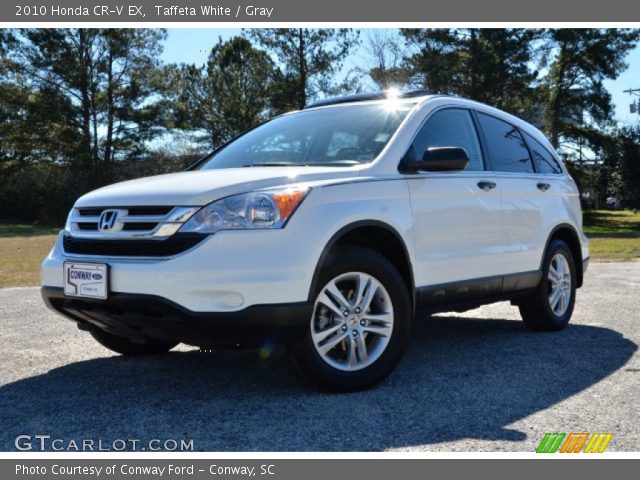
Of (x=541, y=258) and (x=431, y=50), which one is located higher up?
(x=431, y=50)

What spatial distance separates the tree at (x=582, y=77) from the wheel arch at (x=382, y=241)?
37.5 m

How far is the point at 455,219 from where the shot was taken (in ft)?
17.2

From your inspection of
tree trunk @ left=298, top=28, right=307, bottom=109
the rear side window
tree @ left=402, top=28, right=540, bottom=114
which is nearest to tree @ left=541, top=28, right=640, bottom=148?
tree @ left=402, top=28, right=540, bottom=114

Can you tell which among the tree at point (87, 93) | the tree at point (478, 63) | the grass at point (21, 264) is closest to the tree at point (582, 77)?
the tree at point (478, 63)

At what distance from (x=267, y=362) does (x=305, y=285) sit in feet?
4.63

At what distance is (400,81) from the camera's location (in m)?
35.1

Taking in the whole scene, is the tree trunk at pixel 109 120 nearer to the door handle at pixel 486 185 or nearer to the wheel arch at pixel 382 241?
the door handle at pixel 486 185

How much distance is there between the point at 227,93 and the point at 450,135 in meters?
35.8

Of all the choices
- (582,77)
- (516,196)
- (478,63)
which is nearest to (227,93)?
(478,63)

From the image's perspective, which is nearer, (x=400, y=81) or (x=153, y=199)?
(x=153, y=199)

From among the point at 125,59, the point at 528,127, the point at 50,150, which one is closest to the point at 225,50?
the point at 125,59

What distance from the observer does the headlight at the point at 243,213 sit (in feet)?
13.0

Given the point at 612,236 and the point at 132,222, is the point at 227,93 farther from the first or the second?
the point at 132,222

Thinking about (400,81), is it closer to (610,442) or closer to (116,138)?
(116,138)
